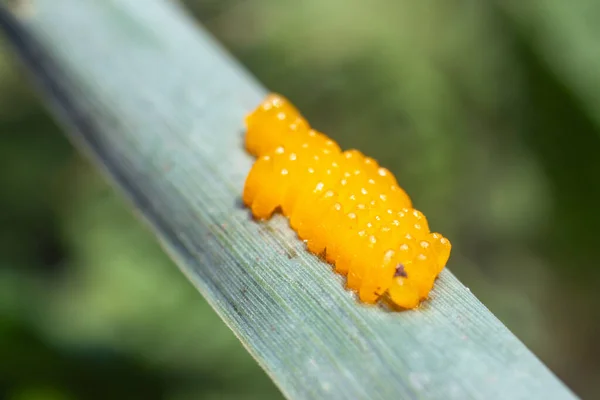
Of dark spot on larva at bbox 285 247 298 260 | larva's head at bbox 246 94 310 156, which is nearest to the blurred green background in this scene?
larva's head at bbox 246 94 310 156

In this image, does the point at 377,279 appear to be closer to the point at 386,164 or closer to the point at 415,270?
the point at 415,270

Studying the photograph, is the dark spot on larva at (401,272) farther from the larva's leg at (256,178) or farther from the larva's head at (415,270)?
the larva's leg at (256,178)

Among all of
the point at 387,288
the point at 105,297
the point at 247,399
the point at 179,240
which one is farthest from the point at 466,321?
the point at 105,297

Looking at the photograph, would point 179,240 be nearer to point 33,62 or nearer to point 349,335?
point 349,335

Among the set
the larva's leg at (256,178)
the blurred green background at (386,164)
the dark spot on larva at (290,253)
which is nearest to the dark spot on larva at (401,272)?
the dark spot on larva at (290,253)

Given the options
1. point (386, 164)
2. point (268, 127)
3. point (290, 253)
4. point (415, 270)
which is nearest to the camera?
point (415, 270)

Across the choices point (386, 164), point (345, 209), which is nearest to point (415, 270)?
point (345, 209)
